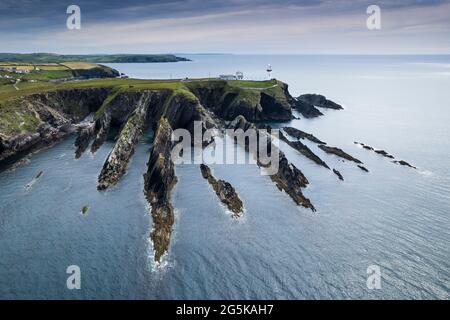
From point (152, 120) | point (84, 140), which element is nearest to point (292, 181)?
point (84, 140)

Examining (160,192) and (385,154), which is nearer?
(160,192)

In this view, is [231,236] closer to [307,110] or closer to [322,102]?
[307,110]

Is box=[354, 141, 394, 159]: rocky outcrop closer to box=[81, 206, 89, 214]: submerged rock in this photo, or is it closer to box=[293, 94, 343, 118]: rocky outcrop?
box=[293, 94, 343, 118]: rocky outcrop

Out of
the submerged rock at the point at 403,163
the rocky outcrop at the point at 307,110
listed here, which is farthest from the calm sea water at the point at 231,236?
the rocky outcrop at the point at 307,110
